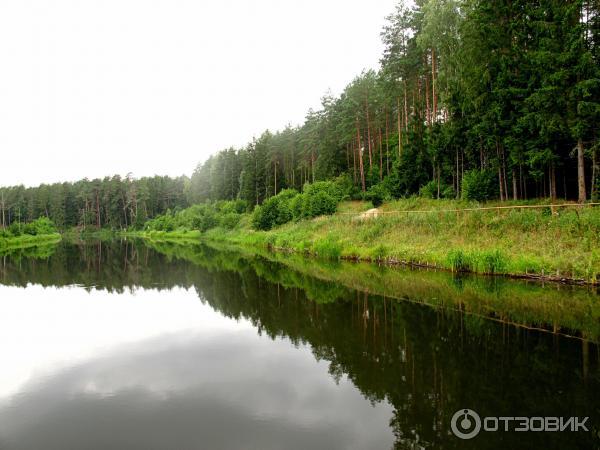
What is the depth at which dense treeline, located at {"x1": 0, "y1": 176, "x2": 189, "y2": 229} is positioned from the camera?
373ft

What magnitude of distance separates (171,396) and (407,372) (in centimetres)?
547

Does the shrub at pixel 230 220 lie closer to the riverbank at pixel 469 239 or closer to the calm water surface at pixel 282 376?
the riverbank at pixel 469 239

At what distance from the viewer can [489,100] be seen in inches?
1030

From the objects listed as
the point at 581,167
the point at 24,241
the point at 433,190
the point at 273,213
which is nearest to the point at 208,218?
the point at 273,213

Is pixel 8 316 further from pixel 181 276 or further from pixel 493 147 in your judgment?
pixel 493 147

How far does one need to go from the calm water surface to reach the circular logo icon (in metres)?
0.14

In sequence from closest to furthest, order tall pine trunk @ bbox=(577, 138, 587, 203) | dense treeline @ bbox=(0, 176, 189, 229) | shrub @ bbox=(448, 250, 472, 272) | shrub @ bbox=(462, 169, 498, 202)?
tall pine trunk @ bbox=(577, 138, 587, 203), shrub @ bbox=(448, 250, 472, 272), shrub @ bbox=(462, 169, 498, 202), dense treeline @ bbox=(0, 176, 189, 229)

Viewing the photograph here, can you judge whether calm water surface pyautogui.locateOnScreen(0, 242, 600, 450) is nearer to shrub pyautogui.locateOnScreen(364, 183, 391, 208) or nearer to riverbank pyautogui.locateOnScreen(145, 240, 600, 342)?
riverbank pyautogui.locateOnScreen(145, 240, 600, 342)

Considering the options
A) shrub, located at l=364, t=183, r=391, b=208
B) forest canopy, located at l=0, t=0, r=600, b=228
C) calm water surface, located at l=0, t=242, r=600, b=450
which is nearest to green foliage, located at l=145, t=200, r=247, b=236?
forest canopy, located at l=0, t=0, r=600, b=228

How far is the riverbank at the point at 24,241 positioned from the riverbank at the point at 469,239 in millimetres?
51014

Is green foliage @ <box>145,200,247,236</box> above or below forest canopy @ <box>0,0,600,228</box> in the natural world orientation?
below

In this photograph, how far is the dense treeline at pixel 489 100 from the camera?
2145cm

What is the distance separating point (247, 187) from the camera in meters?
71.1

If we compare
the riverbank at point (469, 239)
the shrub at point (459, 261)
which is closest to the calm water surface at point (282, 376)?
the riverbank at point (469, 239)
